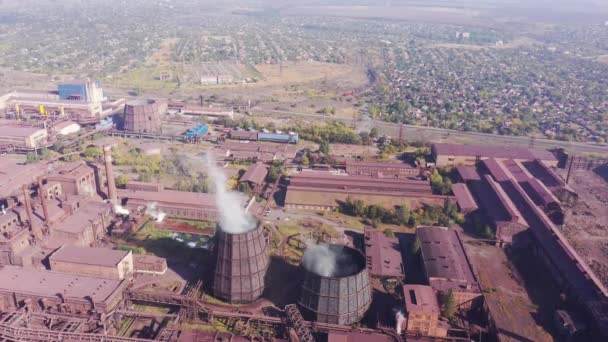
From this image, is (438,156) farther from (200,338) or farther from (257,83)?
(257,83)

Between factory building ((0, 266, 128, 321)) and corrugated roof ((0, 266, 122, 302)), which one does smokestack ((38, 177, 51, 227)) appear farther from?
factory building ((0, 266, 128, 321))

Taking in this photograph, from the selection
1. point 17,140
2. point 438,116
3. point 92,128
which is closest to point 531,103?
point 438,116

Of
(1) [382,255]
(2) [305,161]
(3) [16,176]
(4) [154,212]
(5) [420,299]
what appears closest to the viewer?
(5) [420,299]

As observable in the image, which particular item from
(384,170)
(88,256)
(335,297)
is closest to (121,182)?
(88,256)

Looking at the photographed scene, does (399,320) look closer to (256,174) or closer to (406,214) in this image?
(406,214)

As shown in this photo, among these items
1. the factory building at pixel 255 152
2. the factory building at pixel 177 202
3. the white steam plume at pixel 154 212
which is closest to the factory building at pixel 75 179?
the factory building at pixel 177 202

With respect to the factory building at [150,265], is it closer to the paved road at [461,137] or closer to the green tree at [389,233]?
the green tree at [389,233]

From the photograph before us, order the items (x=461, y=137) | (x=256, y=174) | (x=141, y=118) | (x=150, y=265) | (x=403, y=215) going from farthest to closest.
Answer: (x=461, y=137)
(x=141, y=118)
(x=256, y=174)
(x=403, y=215)
(x=150, y=265)
